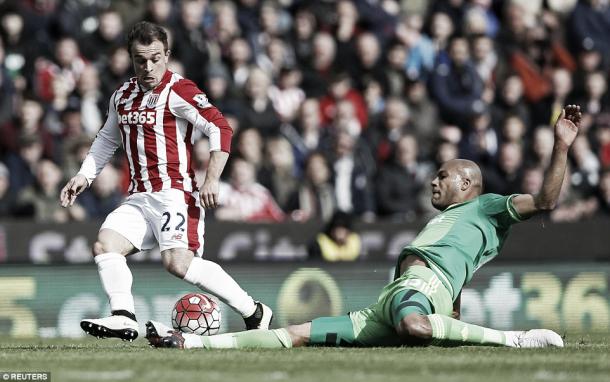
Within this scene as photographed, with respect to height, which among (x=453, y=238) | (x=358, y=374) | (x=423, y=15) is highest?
(x=423, y=15)

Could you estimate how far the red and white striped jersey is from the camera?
32.8 feet

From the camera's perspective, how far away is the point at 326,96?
17.3m

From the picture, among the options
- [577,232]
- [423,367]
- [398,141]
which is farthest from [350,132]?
[423,367]

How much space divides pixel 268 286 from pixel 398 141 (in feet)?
11.8

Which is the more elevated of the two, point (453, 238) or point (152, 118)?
point (152, 118)

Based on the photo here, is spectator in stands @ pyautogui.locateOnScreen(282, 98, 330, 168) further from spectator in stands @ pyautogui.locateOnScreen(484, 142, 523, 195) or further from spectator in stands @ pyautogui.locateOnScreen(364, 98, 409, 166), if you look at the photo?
spectator in stands @ pyautogui.locateOnScreen(484, 142, 523, 195)

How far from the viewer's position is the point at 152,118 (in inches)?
395

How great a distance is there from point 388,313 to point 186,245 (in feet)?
5.58

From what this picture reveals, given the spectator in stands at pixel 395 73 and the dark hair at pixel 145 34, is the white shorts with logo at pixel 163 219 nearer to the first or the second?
the dark hair at pixel 145 34

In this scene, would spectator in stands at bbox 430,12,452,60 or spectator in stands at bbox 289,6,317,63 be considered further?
spectator in stands at bbox 430,12,452,60

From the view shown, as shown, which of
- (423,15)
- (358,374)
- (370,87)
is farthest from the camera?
(423,15)

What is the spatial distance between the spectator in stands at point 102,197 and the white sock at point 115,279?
5302 millimetres

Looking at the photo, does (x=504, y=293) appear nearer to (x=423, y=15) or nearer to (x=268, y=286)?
(x=268, y=286)

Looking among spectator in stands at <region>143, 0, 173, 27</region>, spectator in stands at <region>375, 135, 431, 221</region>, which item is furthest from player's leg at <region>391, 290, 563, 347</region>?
spectator in stands at <region>143, 0, 173, 27</region>
